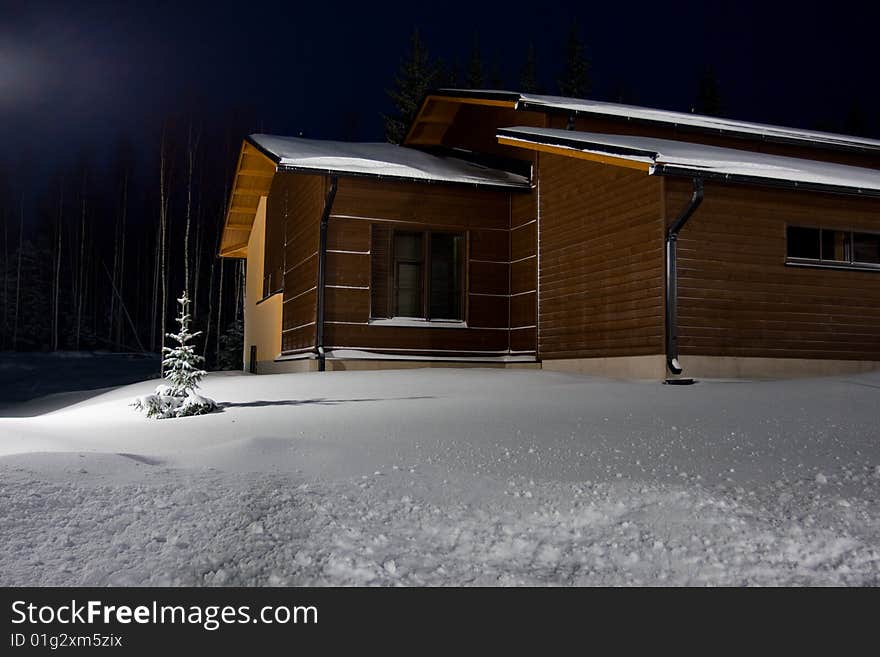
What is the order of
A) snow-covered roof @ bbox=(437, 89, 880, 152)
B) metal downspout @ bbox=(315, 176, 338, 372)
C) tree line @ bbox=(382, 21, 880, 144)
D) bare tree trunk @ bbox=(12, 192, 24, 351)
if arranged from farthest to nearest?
bare tree trunk @ bbox=(12, 192, 24, 351) → tree line @ bbox=(382, 21, 880, 144) → snow-covered roof @ bbox=(437, 89, 880, 152) → metal downspout @ bbox=(315, 176, 338, 372)

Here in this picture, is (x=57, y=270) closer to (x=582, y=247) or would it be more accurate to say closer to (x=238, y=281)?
(x=238, y=281)

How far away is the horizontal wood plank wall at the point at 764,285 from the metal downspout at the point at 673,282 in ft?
0.45

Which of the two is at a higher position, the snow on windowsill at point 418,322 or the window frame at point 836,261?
the window frame at point 836,261

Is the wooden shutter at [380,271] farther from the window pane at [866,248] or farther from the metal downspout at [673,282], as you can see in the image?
the window pane at [866,248]

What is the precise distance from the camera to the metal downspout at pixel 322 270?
44.8ft

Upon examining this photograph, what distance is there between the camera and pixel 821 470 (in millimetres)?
5777

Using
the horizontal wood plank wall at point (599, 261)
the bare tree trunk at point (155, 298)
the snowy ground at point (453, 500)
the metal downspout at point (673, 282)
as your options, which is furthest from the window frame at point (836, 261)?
the bare tree trunk at point (155, 298)

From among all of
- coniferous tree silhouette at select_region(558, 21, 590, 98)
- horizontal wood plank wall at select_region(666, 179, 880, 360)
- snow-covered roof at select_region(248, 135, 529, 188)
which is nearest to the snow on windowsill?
snow-covered roof at select_region(248, 135, 529, 188)

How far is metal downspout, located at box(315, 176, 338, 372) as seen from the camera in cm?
1366

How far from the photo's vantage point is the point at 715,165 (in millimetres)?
11594

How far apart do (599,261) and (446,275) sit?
2990 mm

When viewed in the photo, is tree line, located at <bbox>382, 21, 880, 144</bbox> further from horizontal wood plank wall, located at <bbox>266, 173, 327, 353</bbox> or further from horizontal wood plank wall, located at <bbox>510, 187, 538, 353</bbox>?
horizontal wood plank wall, located at <bbox>510, 187, 538, 353</bbox>

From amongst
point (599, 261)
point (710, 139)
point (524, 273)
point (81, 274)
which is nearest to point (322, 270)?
point (524, 273)

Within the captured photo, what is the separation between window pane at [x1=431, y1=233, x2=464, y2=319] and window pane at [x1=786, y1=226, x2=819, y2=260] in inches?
215
